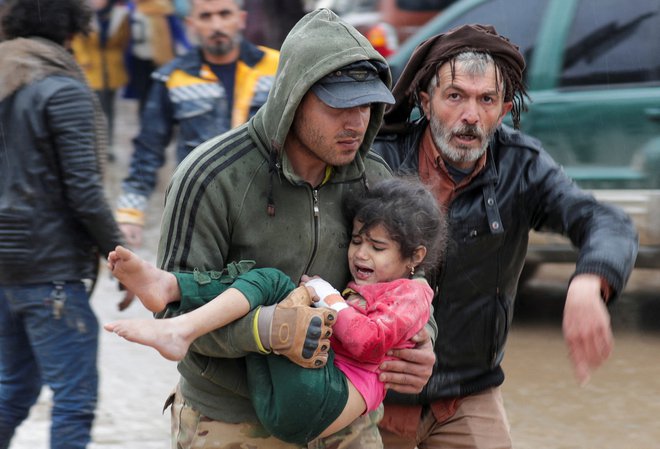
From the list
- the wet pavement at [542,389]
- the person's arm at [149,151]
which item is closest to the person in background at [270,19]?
the wet pavement at [542,389]

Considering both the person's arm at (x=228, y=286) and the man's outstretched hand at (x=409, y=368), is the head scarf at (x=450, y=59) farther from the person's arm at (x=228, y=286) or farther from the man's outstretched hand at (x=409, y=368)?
the person's arm at (x=228, y=286)

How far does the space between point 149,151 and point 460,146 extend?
7.66 ft

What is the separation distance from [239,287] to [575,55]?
4.31 meters

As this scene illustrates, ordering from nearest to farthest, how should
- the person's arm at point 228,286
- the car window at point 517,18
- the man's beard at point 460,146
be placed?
the person's arm at point 228,286
the man's beard at point 460,146
the car window at point 517,18

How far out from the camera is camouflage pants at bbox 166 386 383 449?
2869 mm

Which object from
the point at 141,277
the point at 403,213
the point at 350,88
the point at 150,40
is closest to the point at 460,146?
the point at 403,213

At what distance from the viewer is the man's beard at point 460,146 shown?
3.33 meters

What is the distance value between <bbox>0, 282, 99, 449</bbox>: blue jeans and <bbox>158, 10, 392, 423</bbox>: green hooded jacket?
1.24 meters

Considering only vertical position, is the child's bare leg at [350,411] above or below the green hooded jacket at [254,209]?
below

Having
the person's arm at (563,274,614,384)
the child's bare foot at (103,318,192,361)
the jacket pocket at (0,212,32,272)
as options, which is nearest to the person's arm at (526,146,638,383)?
the person's arm at (563,274,614,384)

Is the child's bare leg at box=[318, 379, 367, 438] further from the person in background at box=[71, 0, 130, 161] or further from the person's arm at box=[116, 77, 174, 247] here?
the person in background at box=[71, 0, 130, 161]

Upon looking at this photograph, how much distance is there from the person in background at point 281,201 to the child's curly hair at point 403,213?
0.24 ft

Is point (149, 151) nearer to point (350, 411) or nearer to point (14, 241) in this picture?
point (14, 241)

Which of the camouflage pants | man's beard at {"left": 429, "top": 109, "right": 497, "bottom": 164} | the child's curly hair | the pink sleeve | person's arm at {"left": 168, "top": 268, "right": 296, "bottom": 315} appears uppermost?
man's beard at {"left": 429, "top": 109, "right": 497, "bottom": 164}
